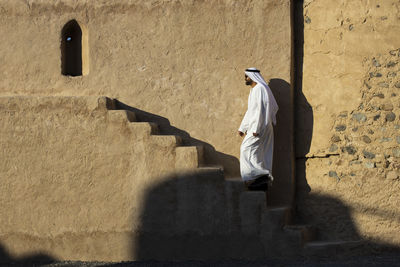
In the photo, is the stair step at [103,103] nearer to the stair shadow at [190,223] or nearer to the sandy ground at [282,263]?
the stair shadow at [190,223]

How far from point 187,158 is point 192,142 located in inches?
22.3

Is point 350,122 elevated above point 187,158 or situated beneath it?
elevated above

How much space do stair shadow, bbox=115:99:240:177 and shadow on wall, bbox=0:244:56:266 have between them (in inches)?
74.9

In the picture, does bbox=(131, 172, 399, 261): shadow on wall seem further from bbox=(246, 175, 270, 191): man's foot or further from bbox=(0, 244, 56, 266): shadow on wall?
bbox=(0, 244, 56, 266): shadow on wall

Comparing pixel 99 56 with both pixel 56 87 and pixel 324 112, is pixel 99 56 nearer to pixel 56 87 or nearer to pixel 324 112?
pixel 56 87

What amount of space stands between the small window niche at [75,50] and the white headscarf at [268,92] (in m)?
2.10

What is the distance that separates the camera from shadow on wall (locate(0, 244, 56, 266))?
6.82 meters

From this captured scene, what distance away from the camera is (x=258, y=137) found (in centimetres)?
661

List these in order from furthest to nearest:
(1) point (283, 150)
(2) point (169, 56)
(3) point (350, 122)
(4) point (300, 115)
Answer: (2) point (169, 56), (4) point (300, 115), (1) point (283, 150), (3) point (350, 122)

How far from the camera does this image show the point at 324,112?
696 centimetres

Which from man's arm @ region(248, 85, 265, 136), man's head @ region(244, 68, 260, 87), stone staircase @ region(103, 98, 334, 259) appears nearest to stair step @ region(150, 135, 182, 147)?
stone staircase @ region(103, 98, 334, 259)

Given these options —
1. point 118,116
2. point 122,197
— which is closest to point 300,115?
point 118,116

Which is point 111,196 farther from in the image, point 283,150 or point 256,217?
point 283,150

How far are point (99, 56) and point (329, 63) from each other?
2.72 m
